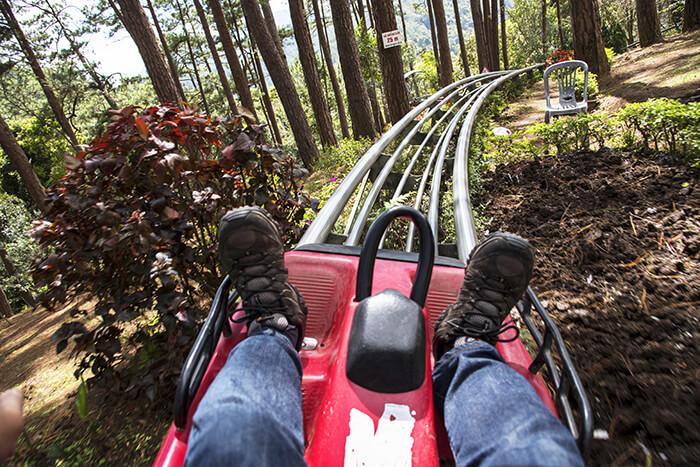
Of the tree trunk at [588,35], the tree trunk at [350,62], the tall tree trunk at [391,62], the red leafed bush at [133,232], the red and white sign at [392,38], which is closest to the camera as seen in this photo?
the red leafed bush at [133,232]

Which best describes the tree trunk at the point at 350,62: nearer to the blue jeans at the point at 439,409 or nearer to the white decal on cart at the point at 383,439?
the blue jeans at the point at 439,409

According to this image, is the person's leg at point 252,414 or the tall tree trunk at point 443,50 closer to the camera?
the person's leg at point 252,414

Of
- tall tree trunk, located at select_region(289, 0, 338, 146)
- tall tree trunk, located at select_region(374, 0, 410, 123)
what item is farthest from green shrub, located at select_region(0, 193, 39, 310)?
tall tree trunk, located at select_region(374, 0, 410, 123)

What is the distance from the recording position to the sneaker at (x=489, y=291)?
4.35 feet

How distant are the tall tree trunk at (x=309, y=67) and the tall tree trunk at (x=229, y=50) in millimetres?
1869

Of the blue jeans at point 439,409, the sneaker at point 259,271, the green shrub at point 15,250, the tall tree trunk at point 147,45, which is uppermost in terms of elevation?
the tall tree trunk at point 147,45

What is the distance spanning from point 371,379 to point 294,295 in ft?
1.65

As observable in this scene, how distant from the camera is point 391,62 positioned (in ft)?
19.4

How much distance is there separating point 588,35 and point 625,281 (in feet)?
26.3

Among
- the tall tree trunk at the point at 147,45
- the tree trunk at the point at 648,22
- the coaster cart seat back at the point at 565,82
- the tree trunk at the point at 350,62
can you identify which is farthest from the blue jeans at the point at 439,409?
the tree trunk at the point at 648,22

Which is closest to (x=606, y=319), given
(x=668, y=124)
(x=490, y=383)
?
(x=490, y=383)

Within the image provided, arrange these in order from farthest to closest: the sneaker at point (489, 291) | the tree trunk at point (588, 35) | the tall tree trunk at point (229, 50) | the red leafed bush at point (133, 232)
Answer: the tall tree trunk at point (229, 50), the tree trunk at point (588, 35), the red leafed bush at point (133, 232), the sneaker at point (489, 291)

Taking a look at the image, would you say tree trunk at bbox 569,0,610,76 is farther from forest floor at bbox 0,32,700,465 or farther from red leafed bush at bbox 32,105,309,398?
red leafed bush at bbox 32,105,309,398

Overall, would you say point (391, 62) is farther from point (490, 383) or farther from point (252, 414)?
point (252, 414)
